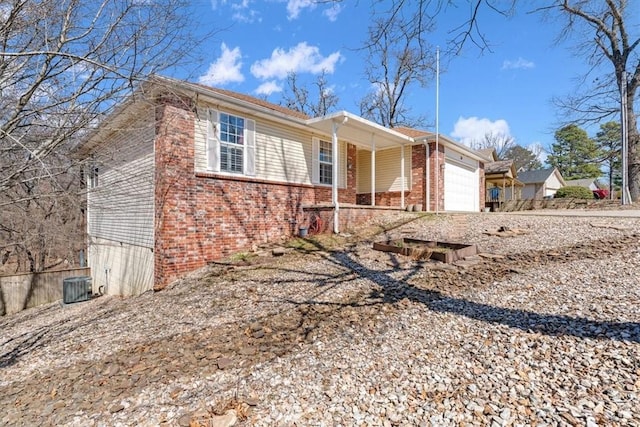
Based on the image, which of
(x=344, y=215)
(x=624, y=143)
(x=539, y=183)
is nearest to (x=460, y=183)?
(x=624, y=143)

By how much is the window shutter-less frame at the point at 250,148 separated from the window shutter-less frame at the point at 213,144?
800mm

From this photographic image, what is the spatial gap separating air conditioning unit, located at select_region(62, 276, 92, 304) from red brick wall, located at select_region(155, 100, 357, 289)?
4.92m

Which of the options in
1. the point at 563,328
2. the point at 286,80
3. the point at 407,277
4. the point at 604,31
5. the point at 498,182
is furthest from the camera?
the point at 286,80

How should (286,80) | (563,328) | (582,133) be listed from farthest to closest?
(582,133), (286,80), (563,328)

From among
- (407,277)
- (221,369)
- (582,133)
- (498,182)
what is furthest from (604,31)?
(582,133)

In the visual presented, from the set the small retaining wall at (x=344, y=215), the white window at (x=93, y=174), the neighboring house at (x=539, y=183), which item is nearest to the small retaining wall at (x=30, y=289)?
the white window at (x=93, y=174)

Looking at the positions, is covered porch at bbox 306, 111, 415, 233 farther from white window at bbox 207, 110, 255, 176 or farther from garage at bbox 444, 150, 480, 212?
white window at bbox 207, 110, 255, 176

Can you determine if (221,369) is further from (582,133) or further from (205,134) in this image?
(582,133)

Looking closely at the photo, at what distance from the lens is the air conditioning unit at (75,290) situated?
32.7 ft

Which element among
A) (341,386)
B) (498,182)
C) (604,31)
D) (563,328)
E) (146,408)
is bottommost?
(146,408)

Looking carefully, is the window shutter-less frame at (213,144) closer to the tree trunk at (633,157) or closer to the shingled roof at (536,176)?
the tree trunk at (633,157)

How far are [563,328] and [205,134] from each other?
24.9 ft

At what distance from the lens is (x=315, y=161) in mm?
10352

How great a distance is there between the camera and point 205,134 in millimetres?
7703
